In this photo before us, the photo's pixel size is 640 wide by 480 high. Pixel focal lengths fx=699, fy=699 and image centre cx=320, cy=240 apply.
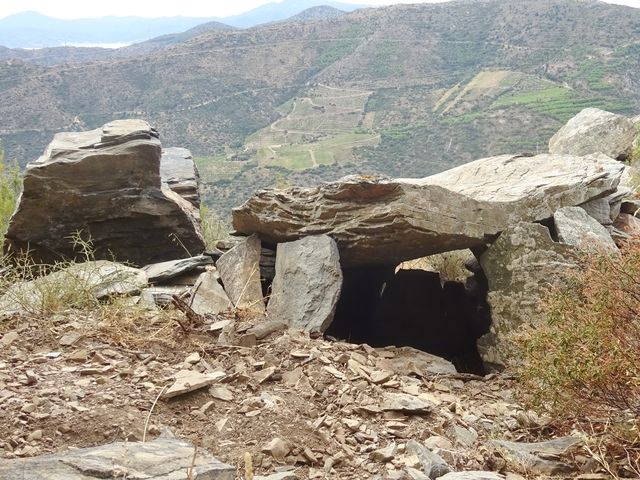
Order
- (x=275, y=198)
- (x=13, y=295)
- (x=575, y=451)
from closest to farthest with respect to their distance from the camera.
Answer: (x=575, y=451) < (x=13, y=295) < (x=275, y=198)

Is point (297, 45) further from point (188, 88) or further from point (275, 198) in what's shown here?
point (275, 198)

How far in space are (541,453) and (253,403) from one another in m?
1.58

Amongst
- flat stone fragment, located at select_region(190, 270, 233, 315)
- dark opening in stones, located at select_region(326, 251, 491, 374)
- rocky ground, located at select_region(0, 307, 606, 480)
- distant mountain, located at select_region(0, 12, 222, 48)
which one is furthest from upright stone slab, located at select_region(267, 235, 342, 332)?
distant mountain, located at select_region(0, 12, 222, 48)

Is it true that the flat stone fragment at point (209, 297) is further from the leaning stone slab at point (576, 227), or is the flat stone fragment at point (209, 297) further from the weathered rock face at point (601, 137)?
the weathered rock face at point (601, 137)

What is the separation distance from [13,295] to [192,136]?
32.8 meters

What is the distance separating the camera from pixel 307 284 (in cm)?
635

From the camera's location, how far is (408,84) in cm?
4453

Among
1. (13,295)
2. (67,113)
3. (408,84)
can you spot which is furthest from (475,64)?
(13,295)

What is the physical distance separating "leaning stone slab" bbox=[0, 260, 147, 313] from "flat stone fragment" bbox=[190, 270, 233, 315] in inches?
21.3

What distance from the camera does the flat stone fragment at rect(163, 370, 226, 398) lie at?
3.91 meters

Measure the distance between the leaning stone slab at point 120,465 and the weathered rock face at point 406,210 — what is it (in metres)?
3.70

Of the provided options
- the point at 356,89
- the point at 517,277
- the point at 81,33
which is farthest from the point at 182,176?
the point at 81,33

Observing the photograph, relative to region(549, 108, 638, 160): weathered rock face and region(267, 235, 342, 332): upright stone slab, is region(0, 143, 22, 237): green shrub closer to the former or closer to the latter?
region(267, 235, 342, 332): upright stone slab

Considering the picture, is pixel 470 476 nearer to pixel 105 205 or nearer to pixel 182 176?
pixel 105 205
